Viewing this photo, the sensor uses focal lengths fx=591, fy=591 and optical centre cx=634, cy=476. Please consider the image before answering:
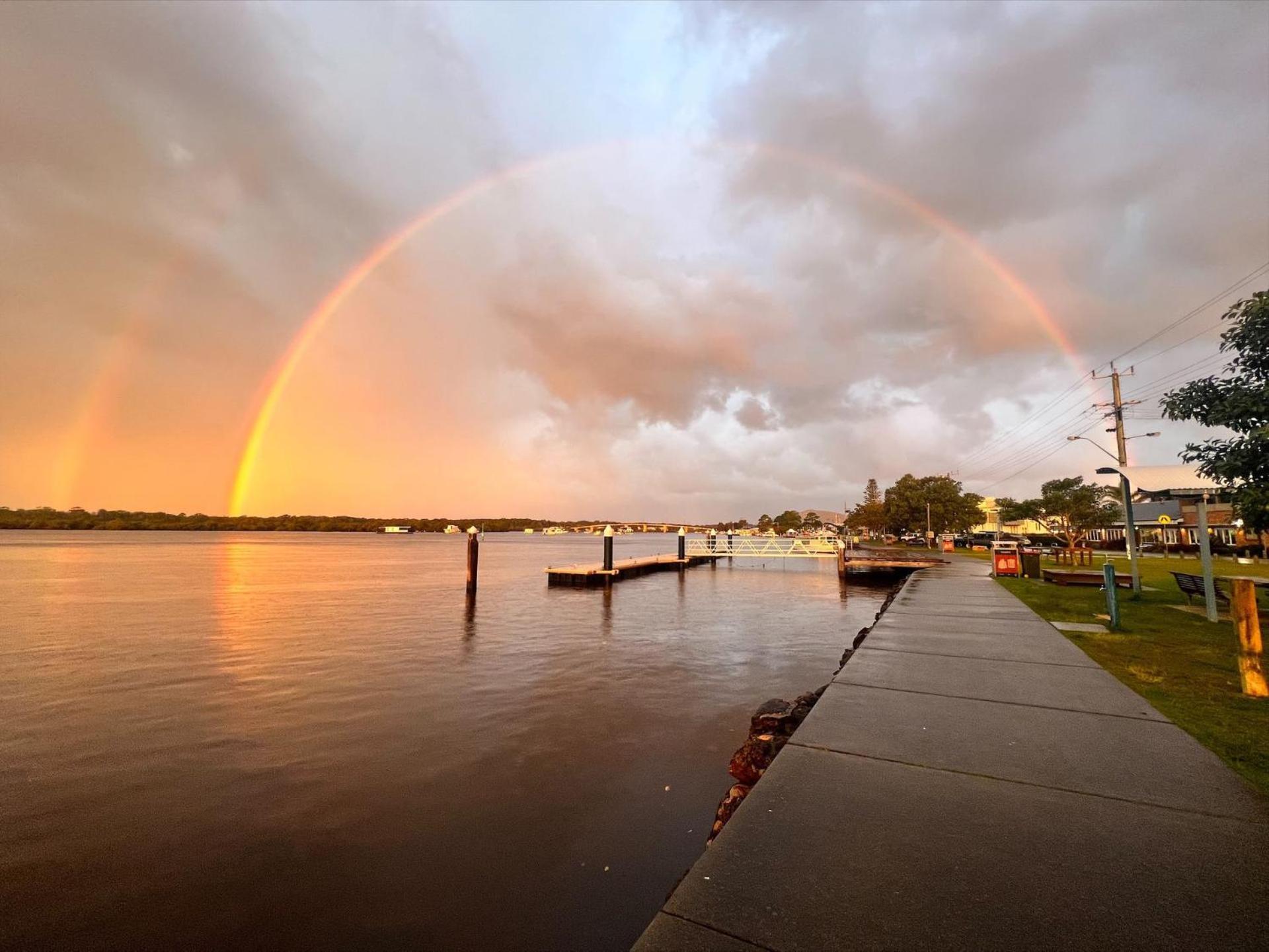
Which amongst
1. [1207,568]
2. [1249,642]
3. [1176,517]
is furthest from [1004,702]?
[1176,517]

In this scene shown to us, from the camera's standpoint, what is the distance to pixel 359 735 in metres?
10.5

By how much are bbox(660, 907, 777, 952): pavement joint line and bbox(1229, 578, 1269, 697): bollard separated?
785 cm

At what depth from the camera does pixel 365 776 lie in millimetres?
8781

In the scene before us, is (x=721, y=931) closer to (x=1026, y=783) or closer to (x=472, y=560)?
(x=1026, y=783)

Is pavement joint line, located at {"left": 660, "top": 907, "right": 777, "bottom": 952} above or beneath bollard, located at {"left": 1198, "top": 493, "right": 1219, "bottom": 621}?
beneath

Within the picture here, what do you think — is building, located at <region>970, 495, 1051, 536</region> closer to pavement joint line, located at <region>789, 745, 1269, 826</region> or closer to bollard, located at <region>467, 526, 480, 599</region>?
Answer: bollard, located at <region>467, 526, 480, 599</region>

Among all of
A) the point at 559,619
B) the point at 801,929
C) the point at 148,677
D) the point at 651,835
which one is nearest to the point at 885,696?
the point at 651,835

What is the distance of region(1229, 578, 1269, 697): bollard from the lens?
687 centimetres

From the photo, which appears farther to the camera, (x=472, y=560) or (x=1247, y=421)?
(x=472, y=560)

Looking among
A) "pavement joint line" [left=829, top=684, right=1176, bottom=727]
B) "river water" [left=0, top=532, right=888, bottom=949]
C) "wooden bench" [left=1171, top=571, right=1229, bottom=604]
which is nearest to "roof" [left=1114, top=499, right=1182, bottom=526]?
"wooden bench" [left=1171, top=571, right=1229, bottom=604]

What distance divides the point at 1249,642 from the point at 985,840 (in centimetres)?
632

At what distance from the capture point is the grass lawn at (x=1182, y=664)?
530 centimetres

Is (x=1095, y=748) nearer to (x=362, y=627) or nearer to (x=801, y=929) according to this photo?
(x=801, y=929)

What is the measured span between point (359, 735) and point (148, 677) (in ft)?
28.0
